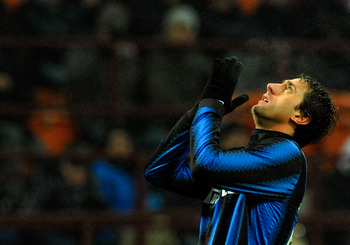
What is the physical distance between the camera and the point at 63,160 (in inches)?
225

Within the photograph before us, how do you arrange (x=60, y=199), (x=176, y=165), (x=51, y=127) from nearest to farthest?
(x=176, y=165) < (x=60, y=199) < (x=51, y=127)

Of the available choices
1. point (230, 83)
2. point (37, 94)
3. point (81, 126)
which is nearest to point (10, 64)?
point (37, 94)

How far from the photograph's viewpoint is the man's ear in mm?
2734

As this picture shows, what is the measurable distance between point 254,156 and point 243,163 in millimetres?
49

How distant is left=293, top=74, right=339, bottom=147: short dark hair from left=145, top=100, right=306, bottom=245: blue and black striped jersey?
0.09 meters

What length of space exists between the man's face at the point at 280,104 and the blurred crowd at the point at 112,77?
2.97m

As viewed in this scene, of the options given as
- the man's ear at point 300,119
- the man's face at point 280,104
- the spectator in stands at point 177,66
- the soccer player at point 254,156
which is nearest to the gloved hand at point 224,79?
the soccer player at point 254,156

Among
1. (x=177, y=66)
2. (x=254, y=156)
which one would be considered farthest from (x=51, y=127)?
(x=254, y=156)

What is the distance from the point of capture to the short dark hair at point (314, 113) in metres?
2.75

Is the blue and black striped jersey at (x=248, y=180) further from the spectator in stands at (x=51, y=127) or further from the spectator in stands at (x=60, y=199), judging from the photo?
Result: the spectator in stands at (x=51, y=127)

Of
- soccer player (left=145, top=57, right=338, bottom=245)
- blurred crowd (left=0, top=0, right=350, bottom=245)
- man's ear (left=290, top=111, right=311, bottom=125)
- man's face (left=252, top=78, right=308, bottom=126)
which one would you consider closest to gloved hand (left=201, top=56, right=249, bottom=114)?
soccer player (left=145, top=57, right=338, bottom=245)

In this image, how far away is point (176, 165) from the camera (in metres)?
2.91

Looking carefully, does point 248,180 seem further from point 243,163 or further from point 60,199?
point 60,199

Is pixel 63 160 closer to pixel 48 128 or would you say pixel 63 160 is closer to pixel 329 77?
pixel 48 128
